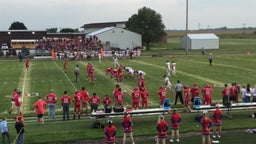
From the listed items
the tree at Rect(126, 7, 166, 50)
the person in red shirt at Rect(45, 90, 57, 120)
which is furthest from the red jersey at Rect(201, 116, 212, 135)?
the tree at Rect(126, 7, 166, 50)

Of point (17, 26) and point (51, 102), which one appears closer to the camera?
point (51, 102)

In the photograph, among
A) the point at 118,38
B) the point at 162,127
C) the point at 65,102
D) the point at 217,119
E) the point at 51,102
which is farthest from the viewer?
the point at 118,38

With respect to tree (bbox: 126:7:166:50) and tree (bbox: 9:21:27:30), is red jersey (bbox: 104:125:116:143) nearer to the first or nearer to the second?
tree (bbox: 126:7:166:50)

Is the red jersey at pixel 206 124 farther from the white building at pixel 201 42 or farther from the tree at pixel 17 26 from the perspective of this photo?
the tree at pixel 17 26

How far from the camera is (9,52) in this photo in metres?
66.0

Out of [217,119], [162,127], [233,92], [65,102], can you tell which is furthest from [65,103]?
[233,92]

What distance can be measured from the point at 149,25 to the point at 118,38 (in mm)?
9440

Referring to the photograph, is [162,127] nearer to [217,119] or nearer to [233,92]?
[217,119]

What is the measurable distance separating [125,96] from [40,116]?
8.51 metres

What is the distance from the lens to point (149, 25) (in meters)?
83.7

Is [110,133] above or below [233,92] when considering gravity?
below

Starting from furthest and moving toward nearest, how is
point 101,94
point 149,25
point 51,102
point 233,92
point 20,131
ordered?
point 149,25, point 101,94, point 233,92, point 51,102, point 20,131

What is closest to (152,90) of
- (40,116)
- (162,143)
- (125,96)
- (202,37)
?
(125,96)

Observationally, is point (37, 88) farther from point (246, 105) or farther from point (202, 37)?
point (202, 37)
